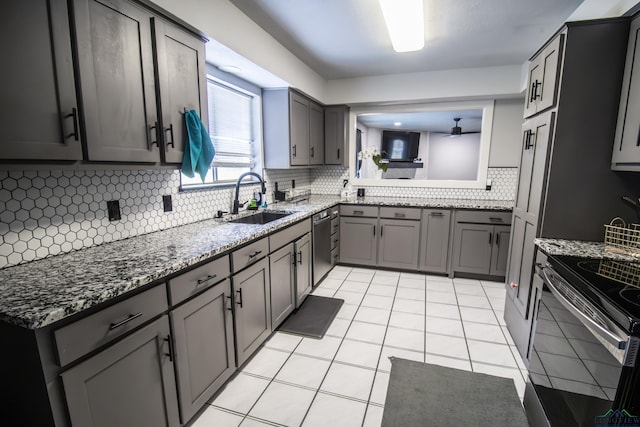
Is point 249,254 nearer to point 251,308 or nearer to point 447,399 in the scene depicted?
point 251,308

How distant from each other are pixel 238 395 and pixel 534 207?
228 cm

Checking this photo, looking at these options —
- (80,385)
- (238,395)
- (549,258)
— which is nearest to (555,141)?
(549,258)

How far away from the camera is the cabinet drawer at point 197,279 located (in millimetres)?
1413

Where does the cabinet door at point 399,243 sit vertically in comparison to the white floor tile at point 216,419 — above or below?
above

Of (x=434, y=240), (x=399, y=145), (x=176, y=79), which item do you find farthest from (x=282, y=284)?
(x=399, y=145)

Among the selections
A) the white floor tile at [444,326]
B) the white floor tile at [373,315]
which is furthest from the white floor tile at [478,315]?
the white floor tile at [373,315]

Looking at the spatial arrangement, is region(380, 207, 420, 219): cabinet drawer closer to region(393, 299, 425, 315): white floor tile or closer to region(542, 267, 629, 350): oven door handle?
region(393, 299, 425, 315): white floor tile

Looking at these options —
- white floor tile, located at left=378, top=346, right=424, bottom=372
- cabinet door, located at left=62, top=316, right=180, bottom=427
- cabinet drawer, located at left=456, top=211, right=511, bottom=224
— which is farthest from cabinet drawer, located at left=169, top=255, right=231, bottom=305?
cabinet drawer, located at left=456, top=211, right=511, bottom=224

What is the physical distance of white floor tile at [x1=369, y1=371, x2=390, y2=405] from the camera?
1.80m

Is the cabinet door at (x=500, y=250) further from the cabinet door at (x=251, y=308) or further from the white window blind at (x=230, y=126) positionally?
the white window blind at (x=230, y=126)

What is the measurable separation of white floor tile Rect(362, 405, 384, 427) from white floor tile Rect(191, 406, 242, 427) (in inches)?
27.2

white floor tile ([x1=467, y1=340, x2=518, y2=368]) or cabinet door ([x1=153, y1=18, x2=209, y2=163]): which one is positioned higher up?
cabinet door ([x1=153, y1=18, x2=209, y2=163])

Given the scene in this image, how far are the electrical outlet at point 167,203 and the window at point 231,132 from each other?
184 millimetres

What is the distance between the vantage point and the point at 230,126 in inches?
116
